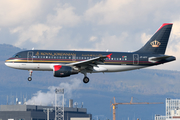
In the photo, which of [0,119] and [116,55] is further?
[0,119]

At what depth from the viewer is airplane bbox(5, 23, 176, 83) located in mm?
56094

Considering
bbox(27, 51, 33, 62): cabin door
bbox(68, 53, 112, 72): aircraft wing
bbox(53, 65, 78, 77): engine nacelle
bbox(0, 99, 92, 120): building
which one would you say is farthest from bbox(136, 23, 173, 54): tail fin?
bbox(0, 99, 92, 120): building

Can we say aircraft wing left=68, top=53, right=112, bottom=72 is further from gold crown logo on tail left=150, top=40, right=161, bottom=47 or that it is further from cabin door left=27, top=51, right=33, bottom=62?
gold crown logo on tail left=150, top=40, right=161, bottom=47

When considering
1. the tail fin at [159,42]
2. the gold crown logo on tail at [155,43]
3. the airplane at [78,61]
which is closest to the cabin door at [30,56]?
the airplane at [78,61]

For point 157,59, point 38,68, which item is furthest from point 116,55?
point 38,68

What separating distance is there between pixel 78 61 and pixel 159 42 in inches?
600

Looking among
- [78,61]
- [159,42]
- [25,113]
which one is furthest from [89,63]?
[25,113]

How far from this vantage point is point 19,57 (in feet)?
191

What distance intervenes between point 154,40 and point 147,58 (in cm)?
487

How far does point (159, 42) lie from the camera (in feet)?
209

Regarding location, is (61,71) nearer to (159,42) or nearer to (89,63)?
(89,63)

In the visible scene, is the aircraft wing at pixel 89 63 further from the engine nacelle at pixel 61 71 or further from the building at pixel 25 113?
the building at pixel 25 113

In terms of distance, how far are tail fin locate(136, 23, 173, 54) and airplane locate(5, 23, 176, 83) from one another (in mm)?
1211

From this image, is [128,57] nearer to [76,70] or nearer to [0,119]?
[76,70]
